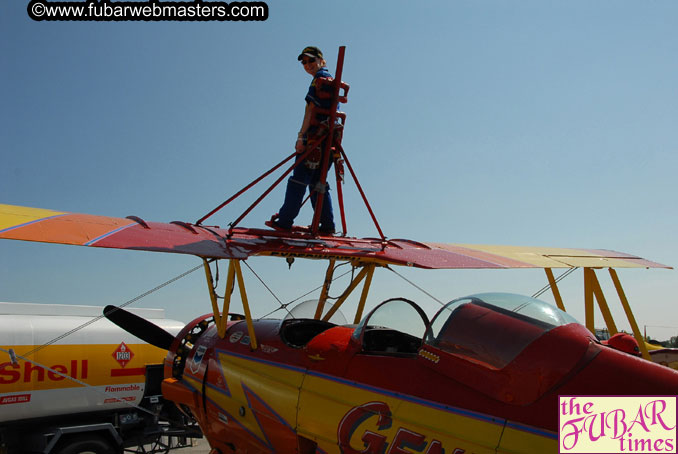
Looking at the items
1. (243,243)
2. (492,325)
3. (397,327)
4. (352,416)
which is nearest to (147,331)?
(243,243)

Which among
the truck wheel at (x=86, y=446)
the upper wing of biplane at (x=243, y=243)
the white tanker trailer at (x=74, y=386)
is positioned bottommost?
the truck wheel at (x=86, y=446)

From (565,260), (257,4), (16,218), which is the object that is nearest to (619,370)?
(565,260)

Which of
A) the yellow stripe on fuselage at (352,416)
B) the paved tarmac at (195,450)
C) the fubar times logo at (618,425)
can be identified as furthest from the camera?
the paved tarmac at (195,450)

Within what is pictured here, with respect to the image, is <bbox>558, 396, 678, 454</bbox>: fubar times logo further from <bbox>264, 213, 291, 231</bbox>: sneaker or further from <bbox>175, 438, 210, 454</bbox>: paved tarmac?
<bbox>175, 438, 210, 454</bbox>: paved tarmac

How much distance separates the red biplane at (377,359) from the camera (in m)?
3.04

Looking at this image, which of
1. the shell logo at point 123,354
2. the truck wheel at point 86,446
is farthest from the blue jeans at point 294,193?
the truck wheel at point 86,446

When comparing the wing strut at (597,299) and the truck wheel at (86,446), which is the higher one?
the wing strut at (597,299)

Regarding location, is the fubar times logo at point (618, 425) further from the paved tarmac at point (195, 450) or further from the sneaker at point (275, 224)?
the paved tarmac at point (195, 450)

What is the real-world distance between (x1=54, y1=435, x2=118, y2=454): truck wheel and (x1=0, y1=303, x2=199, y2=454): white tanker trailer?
0.01m

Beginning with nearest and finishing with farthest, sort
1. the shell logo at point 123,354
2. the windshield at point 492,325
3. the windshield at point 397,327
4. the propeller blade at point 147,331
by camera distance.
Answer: the windshield at point 492,325, the windshield at point 397,327, the propeller blade at point 147,331, the shell logo at point 123,354

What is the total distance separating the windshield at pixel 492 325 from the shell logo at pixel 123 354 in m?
7.43

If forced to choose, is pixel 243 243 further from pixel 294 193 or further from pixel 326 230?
pixel 326 230

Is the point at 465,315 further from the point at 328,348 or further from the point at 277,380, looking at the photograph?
the point at 277,380

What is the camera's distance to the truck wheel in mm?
8067
